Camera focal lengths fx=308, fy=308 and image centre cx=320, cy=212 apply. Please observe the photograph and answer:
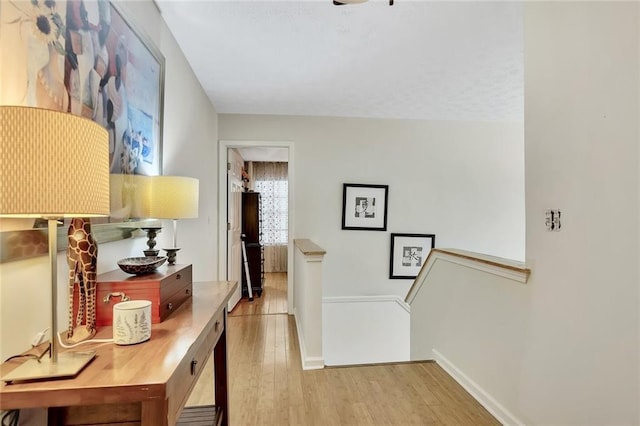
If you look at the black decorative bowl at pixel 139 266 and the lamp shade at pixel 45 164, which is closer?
the lamp shade at pixel 45 164

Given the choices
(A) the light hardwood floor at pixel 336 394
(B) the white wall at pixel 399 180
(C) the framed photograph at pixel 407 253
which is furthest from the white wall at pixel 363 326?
(A) the light hardwood floor at pixel 336 394

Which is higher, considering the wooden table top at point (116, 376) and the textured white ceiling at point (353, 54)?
the textured white ceiling at point (353, 54)

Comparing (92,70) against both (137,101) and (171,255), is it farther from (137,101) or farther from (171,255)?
(171,255)

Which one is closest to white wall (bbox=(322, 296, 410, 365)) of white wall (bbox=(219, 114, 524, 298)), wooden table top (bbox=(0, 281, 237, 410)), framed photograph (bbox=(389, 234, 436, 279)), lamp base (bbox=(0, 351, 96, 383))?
white wall (bbox=(219, 114, 524, 298))

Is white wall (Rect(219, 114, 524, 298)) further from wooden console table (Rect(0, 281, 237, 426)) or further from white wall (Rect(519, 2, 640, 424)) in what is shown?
wooden console table (Rect(0, 281, 237, 426))

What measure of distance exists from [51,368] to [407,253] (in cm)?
372

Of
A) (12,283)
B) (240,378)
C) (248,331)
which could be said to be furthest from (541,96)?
(248,331)

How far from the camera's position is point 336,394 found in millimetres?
2037

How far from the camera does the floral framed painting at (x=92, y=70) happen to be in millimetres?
833

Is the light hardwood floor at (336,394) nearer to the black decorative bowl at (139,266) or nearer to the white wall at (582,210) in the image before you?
the white wall at (582,210)

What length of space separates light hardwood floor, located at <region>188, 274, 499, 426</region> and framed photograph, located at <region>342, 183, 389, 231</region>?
1709 mm

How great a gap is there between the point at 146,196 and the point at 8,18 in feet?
2.69

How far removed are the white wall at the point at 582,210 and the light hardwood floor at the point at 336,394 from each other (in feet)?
1.61

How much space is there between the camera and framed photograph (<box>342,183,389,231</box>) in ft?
12.7
